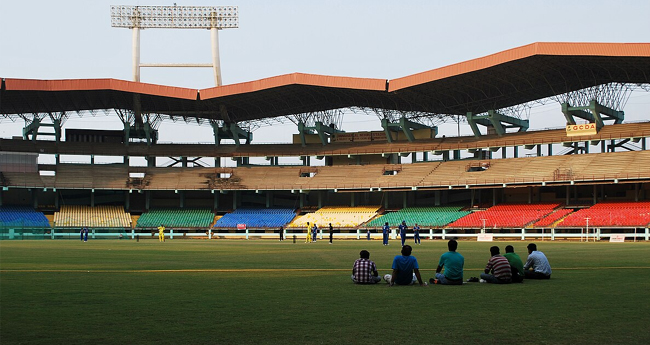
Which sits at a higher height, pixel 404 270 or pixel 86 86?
pixel 86 86

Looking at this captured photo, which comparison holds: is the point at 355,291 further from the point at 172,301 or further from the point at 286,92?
the point at 286,92

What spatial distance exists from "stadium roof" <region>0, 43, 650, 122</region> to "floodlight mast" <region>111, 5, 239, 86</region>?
26.6 feet

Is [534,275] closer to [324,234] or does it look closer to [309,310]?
[309,310]

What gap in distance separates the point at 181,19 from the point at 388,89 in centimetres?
3121

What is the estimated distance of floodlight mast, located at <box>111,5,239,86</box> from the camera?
8950cm

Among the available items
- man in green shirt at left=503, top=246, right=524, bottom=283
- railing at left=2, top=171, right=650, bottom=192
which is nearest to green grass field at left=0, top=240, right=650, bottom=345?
man in green shirt at left=503, top=246, right=524, bottom=283

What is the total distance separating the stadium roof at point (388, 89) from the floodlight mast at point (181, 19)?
26.6 feet

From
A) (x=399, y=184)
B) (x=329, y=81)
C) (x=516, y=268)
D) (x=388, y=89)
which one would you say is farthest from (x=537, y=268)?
(x=399, y=184)

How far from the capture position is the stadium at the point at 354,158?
68.3 meters

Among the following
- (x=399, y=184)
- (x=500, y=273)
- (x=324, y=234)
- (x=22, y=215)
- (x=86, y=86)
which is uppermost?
(x=86, y=86)

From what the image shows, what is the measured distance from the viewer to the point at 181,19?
3644 inches

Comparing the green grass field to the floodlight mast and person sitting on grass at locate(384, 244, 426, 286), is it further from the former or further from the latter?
the floodlight mast

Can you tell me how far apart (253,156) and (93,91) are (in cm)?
2110

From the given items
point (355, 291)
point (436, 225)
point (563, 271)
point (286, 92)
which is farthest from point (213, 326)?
point (286, 92)
